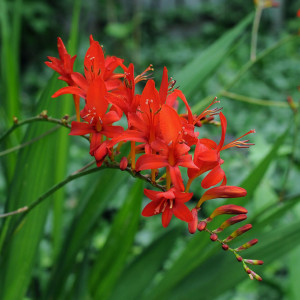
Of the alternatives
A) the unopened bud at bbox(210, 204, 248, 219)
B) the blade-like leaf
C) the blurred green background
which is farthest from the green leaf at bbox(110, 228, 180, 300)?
the unopened bud at bbox(210, 204, 248, 219)

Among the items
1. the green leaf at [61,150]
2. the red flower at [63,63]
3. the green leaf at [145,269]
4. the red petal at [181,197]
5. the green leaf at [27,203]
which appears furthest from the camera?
the green leaf at [145,269]

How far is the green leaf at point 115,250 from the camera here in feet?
3.33

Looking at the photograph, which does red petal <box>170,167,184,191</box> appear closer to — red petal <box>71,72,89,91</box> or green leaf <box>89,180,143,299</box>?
red petal <box>71,72,89,91</box>

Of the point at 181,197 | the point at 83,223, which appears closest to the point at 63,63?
the point at 181,197

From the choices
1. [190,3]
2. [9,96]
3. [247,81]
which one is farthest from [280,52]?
[9,96]

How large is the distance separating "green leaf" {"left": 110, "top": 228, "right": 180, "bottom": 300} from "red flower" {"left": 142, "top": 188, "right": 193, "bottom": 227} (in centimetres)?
51

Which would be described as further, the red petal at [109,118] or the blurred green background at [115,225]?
the blurred green background at [115,225]

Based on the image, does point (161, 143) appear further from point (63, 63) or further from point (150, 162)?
point (63, 63)

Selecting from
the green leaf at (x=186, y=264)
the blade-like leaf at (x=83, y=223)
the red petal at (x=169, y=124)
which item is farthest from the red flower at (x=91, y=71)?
the green leaf at (x=186, y=264)

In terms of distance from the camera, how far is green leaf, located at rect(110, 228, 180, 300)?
995 mm

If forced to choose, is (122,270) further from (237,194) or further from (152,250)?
(237,194)

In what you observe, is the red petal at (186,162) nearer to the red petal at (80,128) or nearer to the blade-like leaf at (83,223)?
the red petal at (80,128)

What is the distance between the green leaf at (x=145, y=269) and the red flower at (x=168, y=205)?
20.0 inches

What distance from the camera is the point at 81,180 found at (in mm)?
2023
